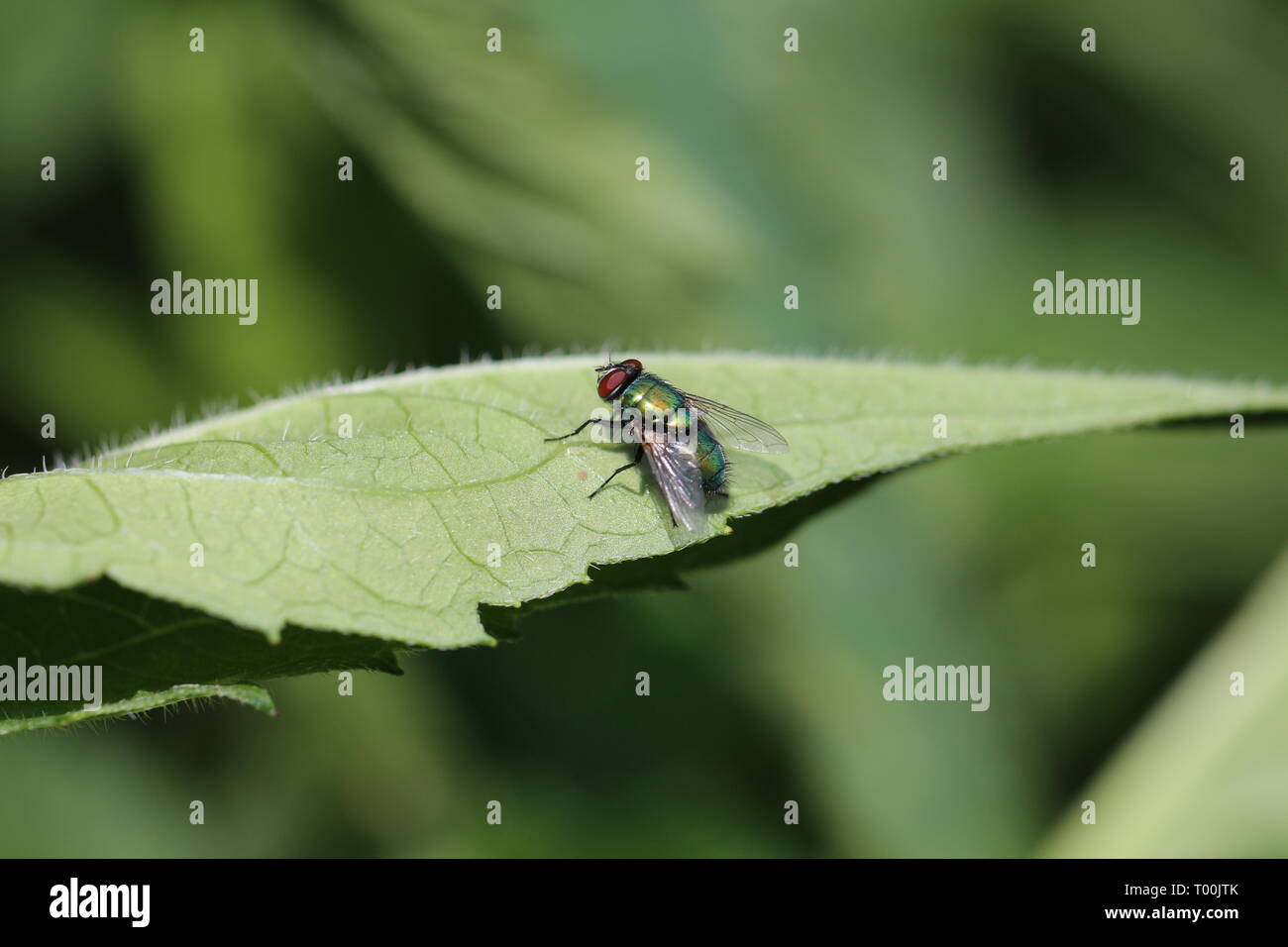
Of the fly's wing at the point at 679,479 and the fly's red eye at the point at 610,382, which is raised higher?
the fly's red eye at the point at 610,382

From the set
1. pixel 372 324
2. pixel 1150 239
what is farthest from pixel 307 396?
pixel 1150 239

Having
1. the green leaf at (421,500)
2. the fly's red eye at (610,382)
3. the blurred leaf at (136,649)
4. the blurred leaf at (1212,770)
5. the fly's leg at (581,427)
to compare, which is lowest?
the blurred leaf at (1212,770)

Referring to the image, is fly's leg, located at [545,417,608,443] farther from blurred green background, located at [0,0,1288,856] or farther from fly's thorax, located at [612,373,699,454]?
blurred green background, located at [0,0,1288,856]

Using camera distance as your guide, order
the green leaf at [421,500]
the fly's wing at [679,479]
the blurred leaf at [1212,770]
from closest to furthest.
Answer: the green leaf at [421,500] < the fly's wing at [679,479] < the blurred leaf at [1212,770]

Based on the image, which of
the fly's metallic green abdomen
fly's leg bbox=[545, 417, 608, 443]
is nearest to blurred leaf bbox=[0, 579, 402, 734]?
fly's leg bbox=[545, 417, 608, 443]

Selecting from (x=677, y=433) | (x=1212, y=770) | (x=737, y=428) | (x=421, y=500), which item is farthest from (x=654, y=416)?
(x=1212, y=770)

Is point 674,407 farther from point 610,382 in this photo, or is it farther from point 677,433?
point 610,382

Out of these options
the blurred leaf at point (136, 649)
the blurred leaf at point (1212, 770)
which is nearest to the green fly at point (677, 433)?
the blurred leaf at point (136, 649)

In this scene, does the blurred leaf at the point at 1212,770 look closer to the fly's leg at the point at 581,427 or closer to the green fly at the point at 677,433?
the green fly at the point at 677,433
